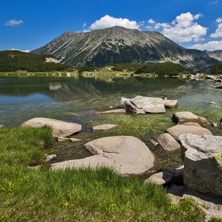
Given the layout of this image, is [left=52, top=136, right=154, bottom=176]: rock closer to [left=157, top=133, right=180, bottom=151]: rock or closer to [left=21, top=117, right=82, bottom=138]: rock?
[left=157, top=133, right=180, bottom=151]: rock

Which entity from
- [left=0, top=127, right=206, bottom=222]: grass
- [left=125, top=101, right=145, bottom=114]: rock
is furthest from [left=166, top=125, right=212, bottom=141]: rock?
[left=0, top=127, right=206, bottom=222]: grass

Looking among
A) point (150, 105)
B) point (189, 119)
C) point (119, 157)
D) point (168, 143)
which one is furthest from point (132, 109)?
point (119, 157)

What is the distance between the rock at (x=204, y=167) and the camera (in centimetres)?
646

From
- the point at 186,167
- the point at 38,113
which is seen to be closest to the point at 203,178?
the point at 186,167

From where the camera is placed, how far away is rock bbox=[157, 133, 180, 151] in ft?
44.6

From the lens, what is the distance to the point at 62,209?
4.46 meters

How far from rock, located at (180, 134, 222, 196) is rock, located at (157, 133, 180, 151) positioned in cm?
585

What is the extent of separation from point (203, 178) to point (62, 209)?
6110 millimetres

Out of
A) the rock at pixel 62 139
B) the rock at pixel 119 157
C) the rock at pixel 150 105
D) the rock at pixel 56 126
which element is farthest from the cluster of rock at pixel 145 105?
the rock at pixel 62 139

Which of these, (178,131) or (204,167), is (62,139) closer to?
(178,131)

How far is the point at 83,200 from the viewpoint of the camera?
191 inches

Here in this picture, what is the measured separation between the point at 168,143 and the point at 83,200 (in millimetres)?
11129

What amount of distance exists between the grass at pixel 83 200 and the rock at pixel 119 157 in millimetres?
3067

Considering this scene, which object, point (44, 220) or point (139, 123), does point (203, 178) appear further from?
point (139, 123)
